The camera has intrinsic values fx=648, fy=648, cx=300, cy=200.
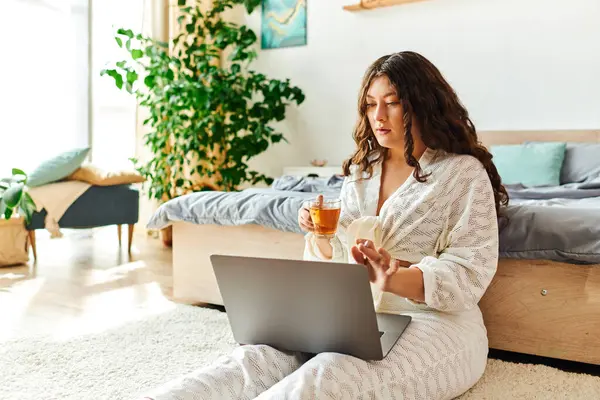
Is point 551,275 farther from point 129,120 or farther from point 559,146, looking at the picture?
point 129,120

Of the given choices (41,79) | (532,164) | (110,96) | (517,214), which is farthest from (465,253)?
(110,96)

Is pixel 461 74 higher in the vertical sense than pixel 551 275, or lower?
higher

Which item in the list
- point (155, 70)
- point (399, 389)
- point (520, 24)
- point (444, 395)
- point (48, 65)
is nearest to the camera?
point (399, 389)

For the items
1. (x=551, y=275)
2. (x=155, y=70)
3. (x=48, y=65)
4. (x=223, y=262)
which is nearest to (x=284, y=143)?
(x=155, y=70)

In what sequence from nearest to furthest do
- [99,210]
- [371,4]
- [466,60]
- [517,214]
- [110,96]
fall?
[517,214] < [99,210] < [466,60] < [371,4] < [110,96]

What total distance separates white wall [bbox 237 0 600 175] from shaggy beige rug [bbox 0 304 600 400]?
233 centimetres

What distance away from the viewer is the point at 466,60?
416 cm

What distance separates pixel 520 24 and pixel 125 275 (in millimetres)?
2760

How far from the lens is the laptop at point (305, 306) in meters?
1.28

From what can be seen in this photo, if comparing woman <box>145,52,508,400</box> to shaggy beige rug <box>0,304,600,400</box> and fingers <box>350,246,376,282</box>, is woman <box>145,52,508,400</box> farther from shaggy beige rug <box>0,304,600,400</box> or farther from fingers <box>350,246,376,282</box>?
shaggy beige rug <box>0,304,600,400</box>

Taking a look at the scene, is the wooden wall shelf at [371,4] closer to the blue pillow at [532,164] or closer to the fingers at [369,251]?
the blue pillow at [532,164]

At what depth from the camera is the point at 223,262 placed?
1.39 metres

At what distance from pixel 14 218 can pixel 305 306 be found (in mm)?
2864

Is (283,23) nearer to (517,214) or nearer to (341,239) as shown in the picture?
(517,214)
